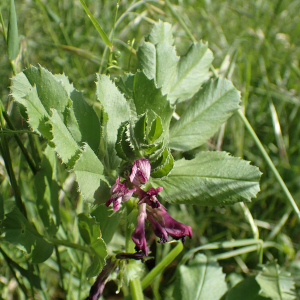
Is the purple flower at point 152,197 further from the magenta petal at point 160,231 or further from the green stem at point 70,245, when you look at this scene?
the green stem at point 70,245

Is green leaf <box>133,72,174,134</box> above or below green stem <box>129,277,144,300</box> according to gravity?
above

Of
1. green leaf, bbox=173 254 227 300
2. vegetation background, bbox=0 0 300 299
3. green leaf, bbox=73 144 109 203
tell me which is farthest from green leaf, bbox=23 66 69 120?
green leaf, bbox=173 254 227 300

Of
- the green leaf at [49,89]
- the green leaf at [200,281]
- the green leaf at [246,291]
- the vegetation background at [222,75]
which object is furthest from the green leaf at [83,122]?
the green leaf at [246,291]

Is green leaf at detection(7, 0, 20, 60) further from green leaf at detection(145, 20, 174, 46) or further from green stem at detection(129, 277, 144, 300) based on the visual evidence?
green stem at detection(129, 277, 144, 300)

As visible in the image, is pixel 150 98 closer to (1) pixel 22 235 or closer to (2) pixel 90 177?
(2) pixel 90 177

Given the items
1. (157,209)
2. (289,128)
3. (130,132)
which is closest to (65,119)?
(130,132)

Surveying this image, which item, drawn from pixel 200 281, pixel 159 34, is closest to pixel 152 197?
pixel 159 34
